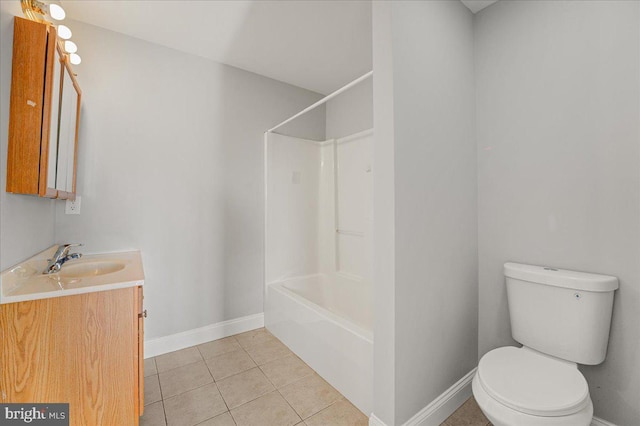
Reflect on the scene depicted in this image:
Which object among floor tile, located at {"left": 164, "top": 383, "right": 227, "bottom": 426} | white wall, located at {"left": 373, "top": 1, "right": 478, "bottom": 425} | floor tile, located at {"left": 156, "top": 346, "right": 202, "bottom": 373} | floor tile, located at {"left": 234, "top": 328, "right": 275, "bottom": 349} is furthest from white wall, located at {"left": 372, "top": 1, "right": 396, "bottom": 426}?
floor tile, located at {"left": 156, "top": 346, "right": 202, "bottom": 373}

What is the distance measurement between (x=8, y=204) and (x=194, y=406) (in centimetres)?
141

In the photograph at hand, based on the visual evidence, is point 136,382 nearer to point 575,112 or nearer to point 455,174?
point 455,174

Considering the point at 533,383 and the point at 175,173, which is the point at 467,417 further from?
the point at 175,173

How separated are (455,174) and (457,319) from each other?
0.88 m

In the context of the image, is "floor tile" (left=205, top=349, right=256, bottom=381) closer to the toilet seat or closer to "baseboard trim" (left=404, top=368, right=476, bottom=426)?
"baseboard trim" (left=404, top=368, right=476, bottom=426)

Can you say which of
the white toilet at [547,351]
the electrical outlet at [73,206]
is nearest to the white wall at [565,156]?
the white toilet at [547,351]

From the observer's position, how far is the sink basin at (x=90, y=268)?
Answer: 5.20 feet

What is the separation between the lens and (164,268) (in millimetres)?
2258

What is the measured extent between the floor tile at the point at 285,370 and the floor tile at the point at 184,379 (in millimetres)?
403

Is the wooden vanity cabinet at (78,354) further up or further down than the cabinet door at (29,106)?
further down

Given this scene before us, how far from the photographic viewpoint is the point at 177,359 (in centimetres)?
216

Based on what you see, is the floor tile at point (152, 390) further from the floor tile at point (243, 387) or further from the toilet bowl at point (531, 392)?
the toilet bowl at point (531, 392)

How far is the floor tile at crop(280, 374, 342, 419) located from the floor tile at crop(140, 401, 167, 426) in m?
0.68

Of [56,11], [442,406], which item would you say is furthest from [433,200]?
[56,11]
